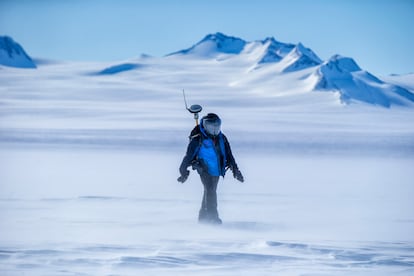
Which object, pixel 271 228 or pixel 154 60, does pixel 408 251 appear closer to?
pixel 271 228

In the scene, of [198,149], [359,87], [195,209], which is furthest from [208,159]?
[359,87]

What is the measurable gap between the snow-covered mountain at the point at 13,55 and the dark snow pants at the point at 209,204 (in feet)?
383

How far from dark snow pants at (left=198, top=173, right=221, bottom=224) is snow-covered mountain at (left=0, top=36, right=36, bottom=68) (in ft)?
383

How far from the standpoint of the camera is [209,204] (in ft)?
23.9

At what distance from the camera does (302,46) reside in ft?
495

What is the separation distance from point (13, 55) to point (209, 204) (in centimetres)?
12630

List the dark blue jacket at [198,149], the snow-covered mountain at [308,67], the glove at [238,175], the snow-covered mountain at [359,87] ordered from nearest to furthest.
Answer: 1. the dark blue jacket at [198,149]
2. the glove at [238,175]
3. the snow-covered mountain at [359,87]
4. the snow-covered mountain at [308,67]

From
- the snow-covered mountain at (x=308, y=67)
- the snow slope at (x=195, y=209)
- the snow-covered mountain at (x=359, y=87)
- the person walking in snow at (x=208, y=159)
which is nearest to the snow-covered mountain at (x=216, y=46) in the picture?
the snow-covered mountain at (x=308, y=67)

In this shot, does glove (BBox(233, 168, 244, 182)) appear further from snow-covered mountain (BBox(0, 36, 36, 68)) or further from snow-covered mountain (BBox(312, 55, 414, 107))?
snow-covered mountain (BBox(0, 36, 36, 68))

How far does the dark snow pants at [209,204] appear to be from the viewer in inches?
285

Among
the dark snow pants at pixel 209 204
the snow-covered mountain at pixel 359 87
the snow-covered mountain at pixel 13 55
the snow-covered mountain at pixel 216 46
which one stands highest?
the snow-covered mountain at pixel 216 46

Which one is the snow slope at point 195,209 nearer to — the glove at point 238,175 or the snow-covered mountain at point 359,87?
the glove at point 238,175

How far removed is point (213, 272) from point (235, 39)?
513ft

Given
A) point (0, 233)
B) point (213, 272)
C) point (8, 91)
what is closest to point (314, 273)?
point (213, 272)
